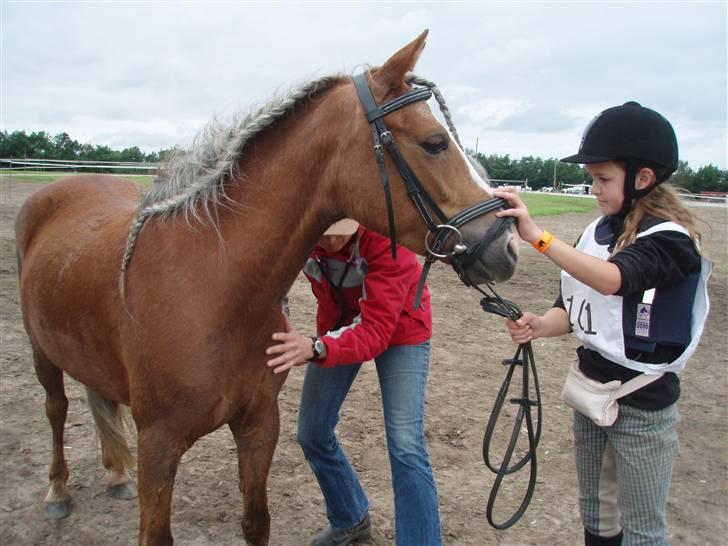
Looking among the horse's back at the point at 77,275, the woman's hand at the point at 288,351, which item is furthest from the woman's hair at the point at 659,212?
the horse's back at the point at 77,275

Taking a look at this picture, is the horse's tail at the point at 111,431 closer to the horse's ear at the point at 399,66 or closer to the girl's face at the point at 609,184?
the horse's ear at the point at 399,66

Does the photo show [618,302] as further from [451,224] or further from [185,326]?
[185,326]

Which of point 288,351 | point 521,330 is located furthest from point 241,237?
point 521,330

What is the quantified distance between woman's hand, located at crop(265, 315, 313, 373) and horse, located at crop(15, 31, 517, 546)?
6cm

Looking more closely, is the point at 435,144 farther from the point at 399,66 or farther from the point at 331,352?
the point at 331,352

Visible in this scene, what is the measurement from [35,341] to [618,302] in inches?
128

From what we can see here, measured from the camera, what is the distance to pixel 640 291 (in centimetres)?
225

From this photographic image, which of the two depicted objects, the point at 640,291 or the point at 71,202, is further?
the point at 71,202

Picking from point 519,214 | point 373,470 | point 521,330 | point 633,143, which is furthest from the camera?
point 373,470

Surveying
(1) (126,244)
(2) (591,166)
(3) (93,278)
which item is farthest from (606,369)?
(3) (93,278)

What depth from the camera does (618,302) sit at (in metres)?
2.30

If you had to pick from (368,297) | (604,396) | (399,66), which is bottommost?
(604,396)

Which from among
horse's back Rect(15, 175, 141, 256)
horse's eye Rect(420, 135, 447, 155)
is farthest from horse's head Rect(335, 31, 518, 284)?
horse's back Rect(15, 175, 141, 256)

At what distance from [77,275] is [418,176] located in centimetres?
175
